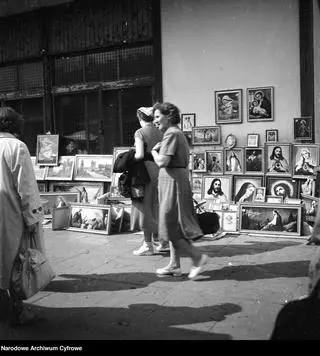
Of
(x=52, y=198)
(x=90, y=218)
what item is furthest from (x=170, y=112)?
(x=52, y=198)

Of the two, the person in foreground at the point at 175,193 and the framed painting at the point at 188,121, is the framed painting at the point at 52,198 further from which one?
the person in foreground at the point at 175,193

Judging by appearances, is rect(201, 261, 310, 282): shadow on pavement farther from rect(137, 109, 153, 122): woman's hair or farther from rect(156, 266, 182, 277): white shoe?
rect(137, 109, 153, 122): woman's hair

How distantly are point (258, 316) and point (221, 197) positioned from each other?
12.8 ft

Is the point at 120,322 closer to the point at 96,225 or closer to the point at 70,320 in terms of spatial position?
the point at 70,320

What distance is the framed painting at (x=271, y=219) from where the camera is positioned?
21.6 feet

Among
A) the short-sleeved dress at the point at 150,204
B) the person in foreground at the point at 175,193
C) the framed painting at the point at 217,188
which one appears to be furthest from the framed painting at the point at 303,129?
the person in foreground at the point at 175,193

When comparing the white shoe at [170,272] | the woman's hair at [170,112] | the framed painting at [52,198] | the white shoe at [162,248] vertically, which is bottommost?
the white shoe at [170,272]

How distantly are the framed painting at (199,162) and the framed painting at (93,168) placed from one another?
168 cm

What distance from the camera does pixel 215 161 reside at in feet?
25.7

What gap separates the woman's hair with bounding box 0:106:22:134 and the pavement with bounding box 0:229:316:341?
1661 millimetres

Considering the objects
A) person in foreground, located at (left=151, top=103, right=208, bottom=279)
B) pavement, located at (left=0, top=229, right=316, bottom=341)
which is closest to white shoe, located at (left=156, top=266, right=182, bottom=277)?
pavement, located at (left=0, top=229, right=316, bottom=341)

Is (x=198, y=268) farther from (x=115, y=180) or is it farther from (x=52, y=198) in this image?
(x=52, y=198)

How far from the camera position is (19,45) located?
9.65 meters

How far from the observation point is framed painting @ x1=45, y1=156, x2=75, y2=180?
9.05 metres
